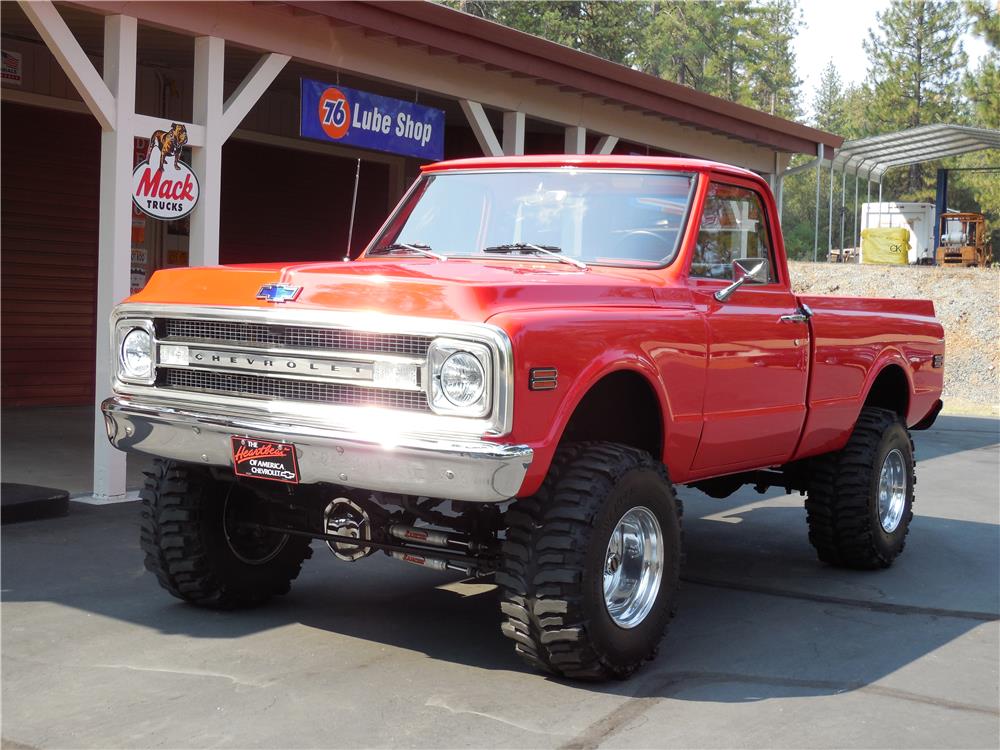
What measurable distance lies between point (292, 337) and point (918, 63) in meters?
63.3

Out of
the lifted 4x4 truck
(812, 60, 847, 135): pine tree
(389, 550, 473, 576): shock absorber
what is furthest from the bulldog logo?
(812, 60, 847, 135): pine tree

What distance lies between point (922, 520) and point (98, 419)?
5.88 metres

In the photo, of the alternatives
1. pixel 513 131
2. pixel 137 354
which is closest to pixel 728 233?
pixel 137 354

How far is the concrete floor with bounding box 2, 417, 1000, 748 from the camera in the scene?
163 inches

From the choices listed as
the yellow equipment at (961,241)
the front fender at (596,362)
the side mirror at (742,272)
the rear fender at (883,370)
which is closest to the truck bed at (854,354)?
the rear fender at (883,370)

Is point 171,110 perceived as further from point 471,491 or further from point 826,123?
point 826,123

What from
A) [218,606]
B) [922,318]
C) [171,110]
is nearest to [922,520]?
[922,318]

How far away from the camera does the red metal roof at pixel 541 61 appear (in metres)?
9.63

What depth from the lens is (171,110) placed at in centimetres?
1384

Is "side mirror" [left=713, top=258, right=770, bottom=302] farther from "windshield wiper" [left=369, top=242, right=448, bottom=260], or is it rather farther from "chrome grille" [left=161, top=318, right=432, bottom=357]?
"chrome grille" [left=161, top=318, right=432, bottom=357]

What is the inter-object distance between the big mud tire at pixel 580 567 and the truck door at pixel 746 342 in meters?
0.82

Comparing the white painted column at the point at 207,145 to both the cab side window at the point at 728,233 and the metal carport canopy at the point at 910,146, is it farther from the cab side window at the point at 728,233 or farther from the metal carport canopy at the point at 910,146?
the metal carport canopy at the point at 910,146

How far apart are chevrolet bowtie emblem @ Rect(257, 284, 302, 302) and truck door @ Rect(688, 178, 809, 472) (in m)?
1.82

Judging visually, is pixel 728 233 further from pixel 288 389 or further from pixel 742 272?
pixel 288 389
